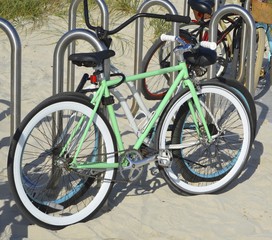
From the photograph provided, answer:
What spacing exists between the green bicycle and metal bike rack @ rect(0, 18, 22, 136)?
0.62 ft

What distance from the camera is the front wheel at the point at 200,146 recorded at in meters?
5.35

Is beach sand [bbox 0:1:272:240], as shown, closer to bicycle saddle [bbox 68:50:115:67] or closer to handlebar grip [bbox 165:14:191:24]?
bicycle saddle [bbox 68:50:115:67]

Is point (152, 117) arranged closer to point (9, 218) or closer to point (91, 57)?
point (91, 57)

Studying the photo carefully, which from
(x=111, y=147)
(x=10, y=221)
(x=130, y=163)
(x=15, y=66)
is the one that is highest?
(x=15, y=66)

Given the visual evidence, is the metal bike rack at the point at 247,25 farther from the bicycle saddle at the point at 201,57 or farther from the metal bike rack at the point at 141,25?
the bicycle saddle at the point at 201,57

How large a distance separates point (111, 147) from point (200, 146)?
0.95 m

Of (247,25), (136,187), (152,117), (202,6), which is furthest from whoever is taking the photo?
(202,6)

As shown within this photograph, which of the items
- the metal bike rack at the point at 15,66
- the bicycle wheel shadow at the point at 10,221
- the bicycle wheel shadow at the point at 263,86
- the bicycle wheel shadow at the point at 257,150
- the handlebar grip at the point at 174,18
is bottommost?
the bicycle wheel shadow at the point at 10,221

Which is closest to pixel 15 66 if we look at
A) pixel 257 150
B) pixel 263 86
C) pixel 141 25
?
pixel 141 25

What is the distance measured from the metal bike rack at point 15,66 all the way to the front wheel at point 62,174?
210 millimetres

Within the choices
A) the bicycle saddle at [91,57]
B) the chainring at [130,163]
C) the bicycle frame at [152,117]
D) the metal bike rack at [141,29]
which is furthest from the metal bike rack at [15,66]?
the metal bike rack at [141,29]

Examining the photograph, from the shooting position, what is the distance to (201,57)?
537 cm

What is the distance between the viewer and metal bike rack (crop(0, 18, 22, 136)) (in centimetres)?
504

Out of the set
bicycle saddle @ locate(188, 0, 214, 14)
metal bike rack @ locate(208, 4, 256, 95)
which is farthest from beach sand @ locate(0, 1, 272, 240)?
bicycle saddle @ locate(188, 0, 214, 14)
